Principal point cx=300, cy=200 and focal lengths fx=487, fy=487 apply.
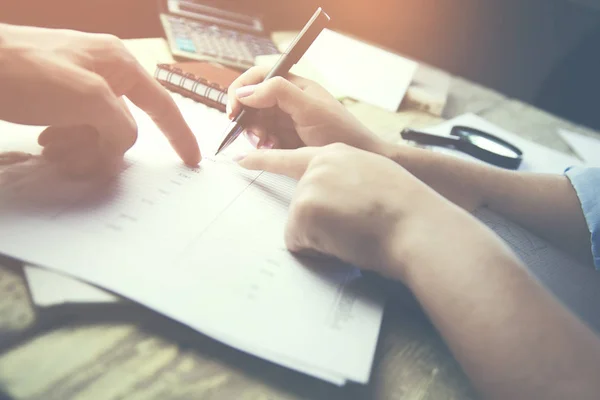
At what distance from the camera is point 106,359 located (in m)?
0.30

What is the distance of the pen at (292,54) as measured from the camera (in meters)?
0.54

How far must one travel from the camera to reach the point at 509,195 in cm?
56

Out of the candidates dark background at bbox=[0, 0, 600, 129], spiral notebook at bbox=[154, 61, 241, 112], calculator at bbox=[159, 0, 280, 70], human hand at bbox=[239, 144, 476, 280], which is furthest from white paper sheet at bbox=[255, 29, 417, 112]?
human hand at bbox=[239, 144, 476, 280]

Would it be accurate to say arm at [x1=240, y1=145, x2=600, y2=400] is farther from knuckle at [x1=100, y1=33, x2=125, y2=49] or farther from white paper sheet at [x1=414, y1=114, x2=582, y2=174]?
white paper sheet at [x1=414, y1=114, x2=582, y2=174]

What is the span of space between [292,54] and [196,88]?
15 centimetres

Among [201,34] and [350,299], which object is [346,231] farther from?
[201,34]

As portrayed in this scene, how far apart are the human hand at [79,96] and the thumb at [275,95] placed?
9 centimetres

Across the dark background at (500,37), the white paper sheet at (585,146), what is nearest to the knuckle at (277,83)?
the white paper sheet at (585,146)

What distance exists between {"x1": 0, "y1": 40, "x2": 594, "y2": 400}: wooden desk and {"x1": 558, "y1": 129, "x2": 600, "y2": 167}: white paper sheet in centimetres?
63

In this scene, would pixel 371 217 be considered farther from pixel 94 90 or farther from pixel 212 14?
pixel 212 14

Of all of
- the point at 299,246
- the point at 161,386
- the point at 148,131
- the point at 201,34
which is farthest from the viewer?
the point at 201,34

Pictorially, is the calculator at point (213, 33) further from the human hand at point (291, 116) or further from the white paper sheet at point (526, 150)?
the white paper sheet at point (526, 150)

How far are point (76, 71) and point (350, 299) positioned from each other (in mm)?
288

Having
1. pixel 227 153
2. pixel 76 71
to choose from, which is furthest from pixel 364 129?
pixel 76 71
